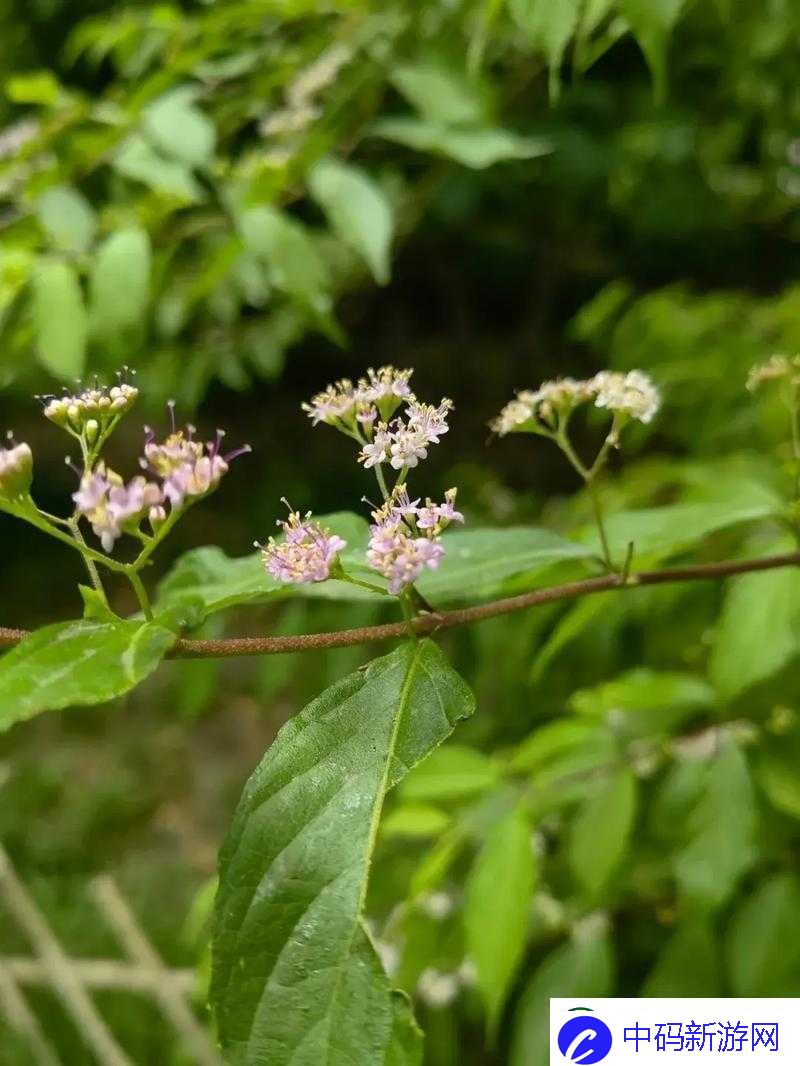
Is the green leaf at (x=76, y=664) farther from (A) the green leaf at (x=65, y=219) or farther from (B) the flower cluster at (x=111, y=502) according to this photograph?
(A) the green leaf at (x=65, y=219)

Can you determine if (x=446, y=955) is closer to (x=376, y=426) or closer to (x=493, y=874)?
(x=493, y=874)

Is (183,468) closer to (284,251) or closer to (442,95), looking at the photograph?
(284,251)

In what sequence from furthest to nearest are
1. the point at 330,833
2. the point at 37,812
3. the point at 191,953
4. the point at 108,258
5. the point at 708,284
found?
the point at 37,812, the point at 708,284, the point at 191,953, the point at 108,258, the point at 330,833

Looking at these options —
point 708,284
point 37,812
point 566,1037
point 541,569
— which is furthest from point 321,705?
point 37,812

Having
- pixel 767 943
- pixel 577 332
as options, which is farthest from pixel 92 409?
pixel 577 332

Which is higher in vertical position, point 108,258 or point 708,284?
point 708,284

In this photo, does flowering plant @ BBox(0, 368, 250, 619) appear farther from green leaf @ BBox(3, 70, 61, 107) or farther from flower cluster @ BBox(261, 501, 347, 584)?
green leaf @ BBox(3, 70, 61, 107)
